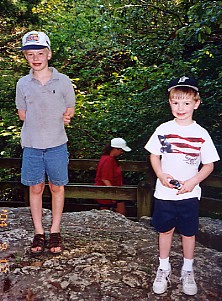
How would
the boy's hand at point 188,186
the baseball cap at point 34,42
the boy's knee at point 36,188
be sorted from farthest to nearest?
the boy's knee at point 36,188 < the baseball cap at point 34,42 < the boy's hand at point 188,186

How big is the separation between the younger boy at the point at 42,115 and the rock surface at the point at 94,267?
20cm

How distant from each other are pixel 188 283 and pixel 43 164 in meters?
1.28

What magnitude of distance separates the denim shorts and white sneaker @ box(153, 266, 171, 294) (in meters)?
0.97

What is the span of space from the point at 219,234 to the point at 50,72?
2.20 metres

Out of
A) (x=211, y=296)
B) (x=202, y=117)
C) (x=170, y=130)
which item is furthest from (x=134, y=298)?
(x=202, y=117)

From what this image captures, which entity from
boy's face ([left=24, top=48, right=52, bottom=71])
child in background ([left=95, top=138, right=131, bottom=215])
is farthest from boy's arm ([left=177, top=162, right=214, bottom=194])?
child in background ([left=95, top=138, right=131, bottom=215])

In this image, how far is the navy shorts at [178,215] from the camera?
2496 millimetres

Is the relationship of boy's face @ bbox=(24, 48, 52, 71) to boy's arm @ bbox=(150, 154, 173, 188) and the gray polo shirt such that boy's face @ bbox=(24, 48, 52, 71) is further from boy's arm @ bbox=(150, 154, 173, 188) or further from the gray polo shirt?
boy's arm @ bbox=(150, 154, 173, 188)

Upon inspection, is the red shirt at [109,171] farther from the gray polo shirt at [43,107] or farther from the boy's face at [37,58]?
the boy's face at [37,58]

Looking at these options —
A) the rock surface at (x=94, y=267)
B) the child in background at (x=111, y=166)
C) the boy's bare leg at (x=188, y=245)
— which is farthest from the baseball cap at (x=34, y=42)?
the child in background at (x=111, y=166)

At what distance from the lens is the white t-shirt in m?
2.45

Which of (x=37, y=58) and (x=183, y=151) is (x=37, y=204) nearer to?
(x=37, y=58)

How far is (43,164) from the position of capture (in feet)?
9.80

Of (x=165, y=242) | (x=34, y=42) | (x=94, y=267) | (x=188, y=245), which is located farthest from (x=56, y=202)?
(x=34, y=42)
